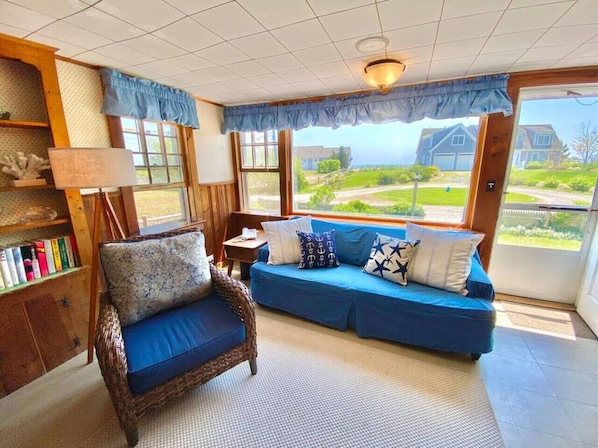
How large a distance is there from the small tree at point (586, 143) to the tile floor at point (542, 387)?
1567mm

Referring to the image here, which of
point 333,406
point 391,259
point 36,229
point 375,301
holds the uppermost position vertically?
point 36,229

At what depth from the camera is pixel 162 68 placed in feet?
6.91

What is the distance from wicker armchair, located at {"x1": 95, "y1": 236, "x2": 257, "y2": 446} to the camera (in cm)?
123

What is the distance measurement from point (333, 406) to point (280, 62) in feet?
7.96

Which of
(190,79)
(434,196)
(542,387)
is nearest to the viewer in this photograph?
(542,387)

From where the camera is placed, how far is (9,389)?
164cm

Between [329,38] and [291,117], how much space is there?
1540 millimetres

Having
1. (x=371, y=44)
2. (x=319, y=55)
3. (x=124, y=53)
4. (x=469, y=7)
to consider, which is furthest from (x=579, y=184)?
(x=124, y=53)

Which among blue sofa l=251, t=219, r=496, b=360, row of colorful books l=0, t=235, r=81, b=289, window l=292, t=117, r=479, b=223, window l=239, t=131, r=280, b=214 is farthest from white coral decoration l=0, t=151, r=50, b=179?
window l=292, t=117, r=479, b=223

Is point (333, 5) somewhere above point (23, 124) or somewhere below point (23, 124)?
above

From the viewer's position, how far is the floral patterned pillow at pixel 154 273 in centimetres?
160

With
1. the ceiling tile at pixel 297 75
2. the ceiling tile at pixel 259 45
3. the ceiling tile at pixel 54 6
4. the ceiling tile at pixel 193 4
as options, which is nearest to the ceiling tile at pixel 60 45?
the ceiling tile at pixel 54 6

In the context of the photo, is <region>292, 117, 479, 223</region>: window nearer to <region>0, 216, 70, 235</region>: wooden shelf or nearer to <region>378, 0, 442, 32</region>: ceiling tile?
<region>378, 0, 442, 32</region>: ceiling tile

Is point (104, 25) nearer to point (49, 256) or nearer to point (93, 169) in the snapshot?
point (93, 169)
